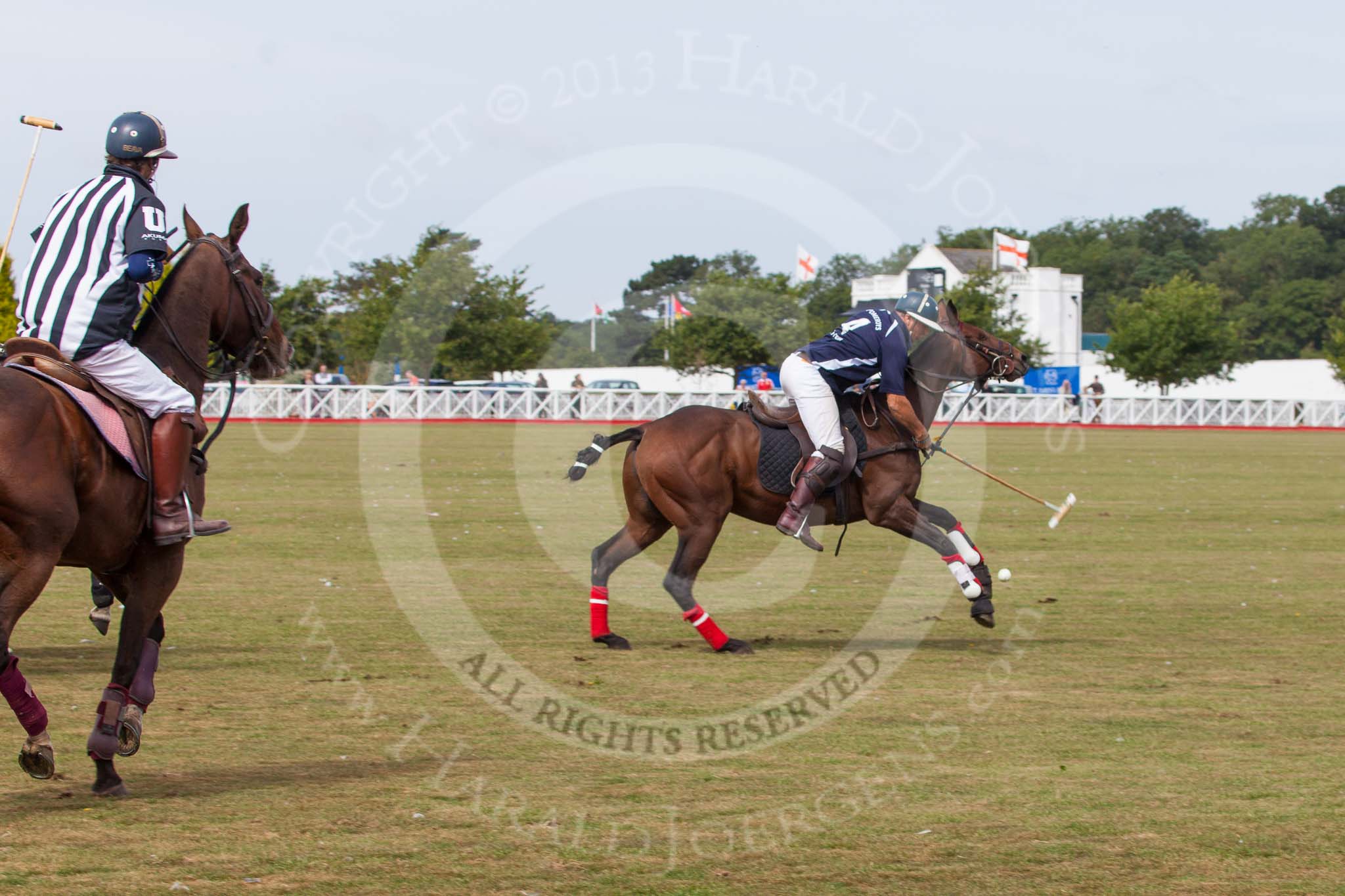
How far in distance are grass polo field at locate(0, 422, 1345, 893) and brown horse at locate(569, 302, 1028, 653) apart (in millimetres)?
436

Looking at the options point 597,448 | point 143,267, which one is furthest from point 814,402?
point 143,267

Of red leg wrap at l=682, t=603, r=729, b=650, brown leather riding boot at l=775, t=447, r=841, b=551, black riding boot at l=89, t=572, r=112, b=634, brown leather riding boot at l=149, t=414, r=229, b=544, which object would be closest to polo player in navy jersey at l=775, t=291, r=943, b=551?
brown leather riding boot at l=775, t=447, r=841, b=551

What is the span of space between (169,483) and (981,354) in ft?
23.0

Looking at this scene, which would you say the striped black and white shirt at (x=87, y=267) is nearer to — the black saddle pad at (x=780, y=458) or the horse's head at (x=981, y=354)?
the black saddle pad at (x=780, y=458)

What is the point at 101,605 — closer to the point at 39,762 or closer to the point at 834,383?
the point at 39,762

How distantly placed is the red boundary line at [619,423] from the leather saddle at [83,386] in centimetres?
3457

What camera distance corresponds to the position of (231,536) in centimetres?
1681

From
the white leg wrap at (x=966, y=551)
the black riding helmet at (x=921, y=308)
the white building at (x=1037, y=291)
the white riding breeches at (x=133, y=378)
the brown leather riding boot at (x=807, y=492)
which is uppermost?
the white building at (x=1037, y=291)

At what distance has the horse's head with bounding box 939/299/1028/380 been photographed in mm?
11570

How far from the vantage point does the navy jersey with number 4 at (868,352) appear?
10.8 m

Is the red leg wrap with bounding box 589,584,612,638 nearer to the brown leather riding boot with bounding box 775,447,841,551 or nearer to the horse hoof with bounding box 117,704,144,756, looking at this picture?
the brown leather riding boot with bounding box 775,447,841,551

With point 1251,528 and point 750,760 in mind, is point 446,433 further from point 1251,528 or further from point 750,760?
point 750,760

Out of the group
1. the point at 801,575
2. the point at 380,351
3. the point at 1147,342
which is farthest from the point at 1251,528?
the point at 1147,342

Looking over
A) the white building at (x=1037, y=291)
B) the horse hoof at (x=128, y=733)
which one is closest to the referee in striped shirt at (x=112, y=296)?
the horse hoof at (x=128, y=733)
